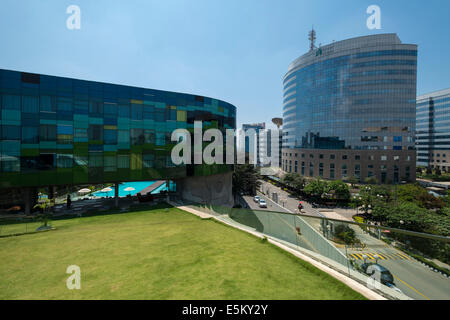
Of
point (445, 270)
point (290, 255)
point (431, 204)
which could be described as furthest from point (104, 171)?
point (431, 204)

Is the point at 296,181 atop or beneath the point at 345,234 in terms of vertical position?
beneath

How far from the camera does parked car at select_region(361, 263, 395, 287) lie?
5398 millimetres

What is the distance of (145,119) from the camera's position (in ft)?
85.0

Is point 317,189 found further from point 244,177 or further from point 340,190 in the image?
point 244,177

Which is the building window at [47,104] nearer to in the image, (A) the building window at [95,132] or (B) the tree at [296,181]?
(A) the building window at [95,132]

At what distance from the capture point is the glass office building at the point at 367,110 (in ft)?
219

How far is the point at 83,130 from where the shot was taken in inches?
893

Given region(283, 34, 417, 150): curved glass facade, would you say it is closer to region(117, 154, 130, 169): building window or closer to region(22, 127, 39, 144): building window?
region(117, 154, 130, 169): building window

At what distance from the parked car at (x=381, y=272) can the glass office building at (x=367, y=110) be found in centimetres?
7310

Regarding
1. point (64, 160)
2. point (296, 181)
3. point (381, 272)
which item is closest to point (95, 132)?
point (64, 160)

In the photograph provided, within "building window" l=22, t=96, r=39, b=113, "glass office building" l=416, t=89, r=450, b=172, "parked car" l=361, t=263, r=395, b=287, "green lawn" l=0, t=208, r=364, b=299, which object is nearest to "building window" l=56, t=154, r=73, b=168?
"building window" l=22, t=96, r=39, b=113

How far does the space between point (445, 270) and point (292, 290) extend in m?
3.48

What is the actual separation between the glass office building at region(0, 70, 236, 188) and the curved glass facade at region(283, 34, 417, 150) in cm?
6184

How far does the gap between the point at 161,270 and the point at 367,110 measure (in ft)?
266
